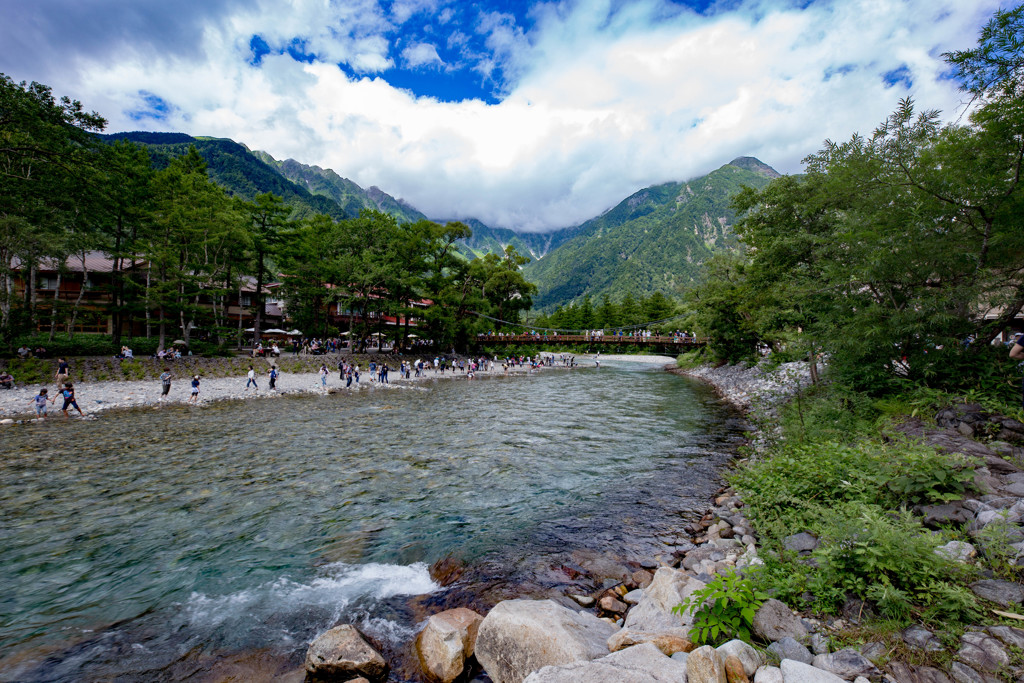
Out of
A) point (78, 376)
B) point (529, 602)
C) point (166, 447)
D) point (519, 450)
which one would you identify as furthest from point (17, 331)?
point (529, 602)

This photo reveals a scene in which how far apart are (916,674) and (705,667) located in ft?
5.45

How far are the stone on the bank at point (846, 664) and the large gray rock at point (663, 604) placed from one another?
46.7 inches

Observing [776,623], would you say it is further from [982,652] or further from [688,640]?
[982,652]

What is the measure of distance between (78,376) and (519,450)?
2850 cm

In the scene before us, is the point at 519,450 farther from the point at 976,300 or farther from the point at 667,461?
the point at 976,300

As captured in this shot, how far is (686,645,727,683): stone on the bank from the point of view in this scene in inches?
122

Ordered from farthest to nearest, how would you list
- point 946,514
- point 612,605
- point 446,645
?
point 612,605 → point 946,514 → point 446,645

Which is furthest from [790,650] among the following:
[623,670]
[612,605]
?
[612,605]

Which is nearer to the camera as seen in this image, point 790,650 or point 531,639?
point 790,650

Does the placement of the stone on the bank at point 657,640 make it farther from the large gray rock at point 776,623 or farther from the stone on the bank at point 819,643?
the stone on the bank at point 819,643

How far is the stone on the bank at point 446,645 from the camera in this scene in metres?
4.35

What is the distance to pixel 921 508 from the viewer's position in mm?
5504

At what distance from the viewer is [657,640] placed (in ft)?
13.0

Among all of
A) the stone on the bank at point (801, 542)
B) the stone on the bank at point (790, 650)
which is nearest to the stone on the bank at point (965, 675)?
the stone on the bank at point (790, 650)
